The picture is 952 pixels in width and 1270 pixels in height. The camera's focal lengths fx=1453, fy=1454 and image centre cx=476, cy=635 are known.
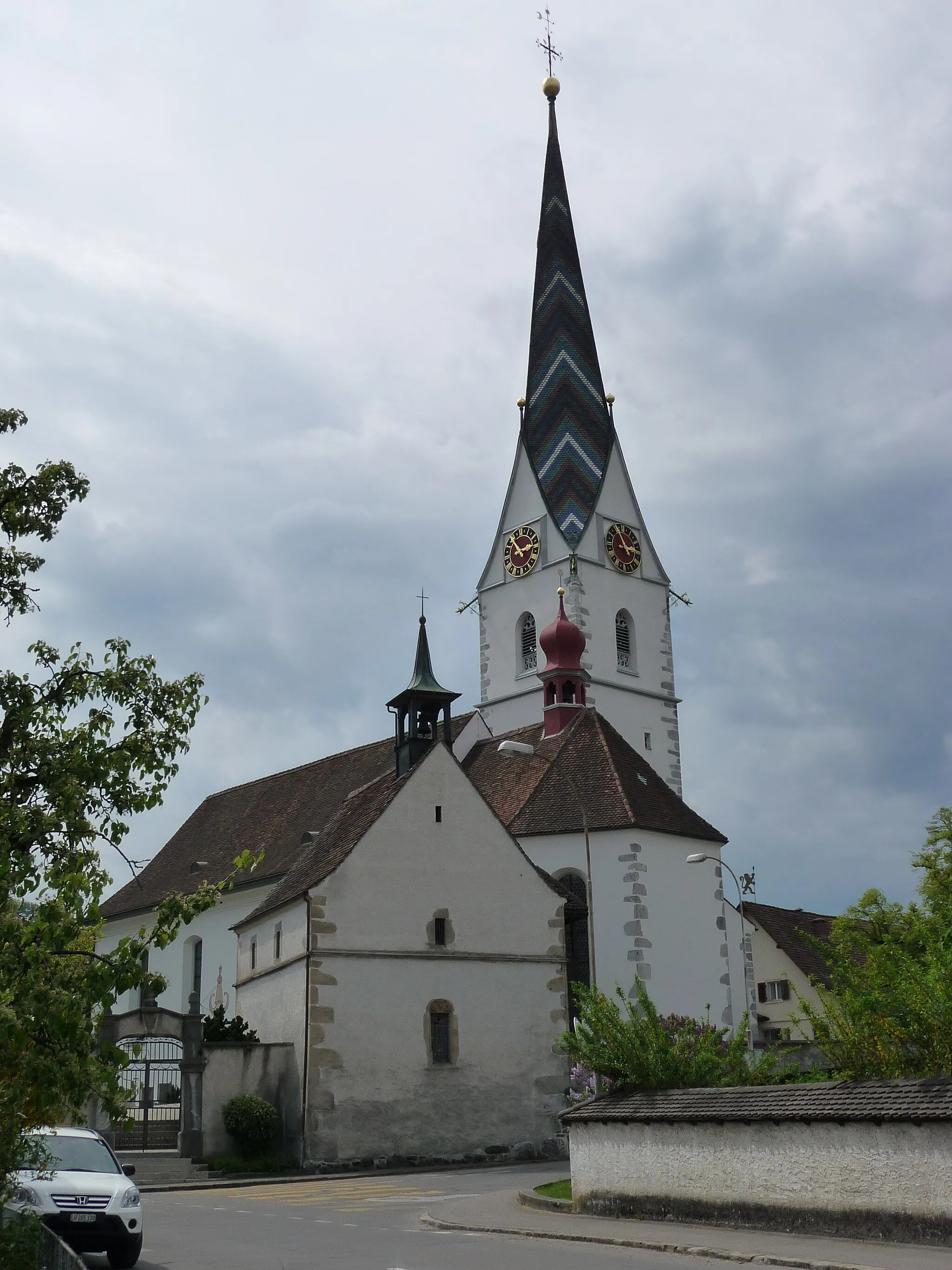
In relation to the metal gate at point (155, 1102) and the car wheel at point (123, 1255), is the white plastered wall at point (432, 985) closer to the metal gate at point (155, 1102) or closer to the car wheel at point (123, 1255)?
the metal gate at point (155, 1102)

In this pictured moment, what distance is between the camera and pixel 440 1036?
103 ft

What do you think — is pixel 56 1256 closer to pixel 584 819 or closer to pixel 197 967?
pixel 584 819

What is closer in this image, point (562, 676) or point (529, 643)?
point (562, 676)

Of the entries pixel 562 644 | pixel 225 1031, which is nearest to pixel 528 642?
pixel 562 644

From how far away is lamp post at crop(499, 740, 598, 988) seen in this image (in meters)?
29.9

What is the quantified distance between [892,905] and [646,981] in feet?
35.4

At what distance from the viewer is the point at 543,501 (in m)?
60.0

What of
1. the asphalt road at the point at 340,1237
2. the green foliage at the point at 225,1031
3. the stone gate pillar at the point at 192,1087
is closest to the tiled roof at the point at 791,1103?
the asphalt road at the point at 340,1237

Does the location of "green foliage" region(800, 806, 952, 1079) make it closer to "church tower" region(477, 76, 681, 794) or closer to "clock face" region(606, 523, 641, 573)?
"church tower" region(477, 76, 681, 794)

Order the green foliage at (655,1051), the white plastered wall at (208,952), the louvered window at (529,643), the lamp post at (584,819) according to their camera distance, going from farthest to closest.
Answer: the louvered window at (529,643) < the white plastered wall at (208,952) < the lamp post at (584,819) < the green foliage at (655,1051)

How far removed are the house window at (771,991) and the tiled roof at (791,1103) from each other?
38.9m

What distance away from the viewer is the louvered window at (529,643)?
56906 millimetres

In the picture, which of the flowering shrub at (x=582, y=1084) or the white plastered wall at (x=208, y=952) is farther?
the white plastered wall at (x=208, y=952)

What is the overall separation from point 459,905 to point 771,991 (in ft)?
89.4
